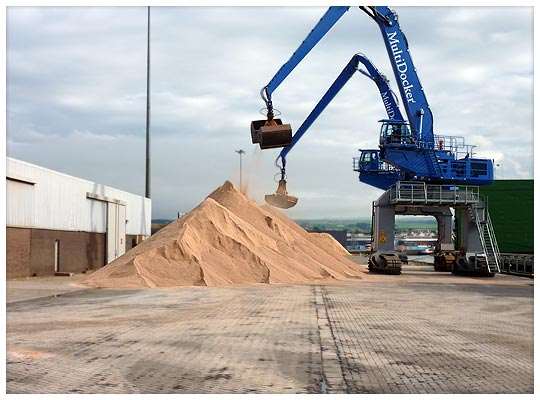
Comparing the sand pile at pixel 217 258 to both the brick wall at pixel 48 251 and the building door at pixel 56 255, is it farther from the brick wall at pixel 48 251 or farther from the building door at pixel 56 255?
the building door at pixel 56 255

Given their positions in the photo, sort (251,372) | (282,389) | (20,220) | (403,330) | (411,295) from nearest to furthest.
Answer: (282,389), (251,372), (403,330), (411,295), (20,220)

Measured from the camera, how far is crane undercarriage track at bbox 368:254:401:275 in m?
36.5

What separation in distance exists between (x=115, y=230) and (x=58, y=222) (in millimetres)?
9822

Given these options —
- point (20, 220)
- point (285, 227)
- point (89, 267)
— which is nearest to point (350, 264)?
point (285, 227)

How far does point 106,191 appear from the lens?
42156mm

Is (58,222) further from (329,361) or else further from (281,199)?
(329,361)

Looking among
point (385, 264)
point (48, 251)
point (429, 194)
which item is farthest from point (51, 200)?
point (429, 194)

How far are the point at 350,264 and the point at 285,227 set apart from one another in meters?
5.30

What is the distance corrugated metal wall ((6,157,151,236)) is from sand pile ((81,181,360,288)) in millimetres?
4865

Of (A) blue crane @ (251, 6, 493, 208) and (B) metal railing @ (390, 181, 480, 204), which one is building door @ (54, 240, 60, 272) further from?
(B) metal railing @ (390, 181, 480, 204)

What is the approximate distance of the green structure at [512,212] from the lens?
39.5 metres

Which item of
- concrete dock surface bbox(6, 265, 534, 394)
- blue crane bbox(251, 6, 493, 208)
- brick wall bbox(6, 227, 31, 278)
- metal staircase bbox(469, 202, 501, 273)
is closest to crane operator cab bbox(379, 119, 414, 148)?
blue crane bbox(251, 6, 493, 208)

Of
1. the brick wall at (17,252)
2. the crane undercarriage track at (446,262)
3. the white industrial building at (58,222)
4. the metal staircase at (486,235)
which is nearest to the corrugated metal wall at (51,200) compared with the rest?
the white industrial building at (58,222)

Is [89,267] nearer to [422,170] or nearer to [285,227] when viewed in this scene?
[285,227]
